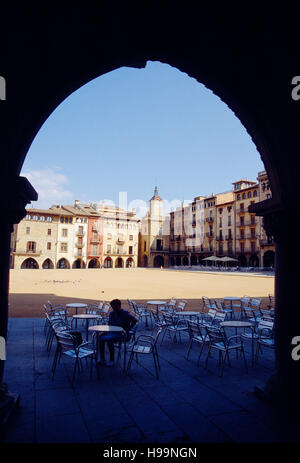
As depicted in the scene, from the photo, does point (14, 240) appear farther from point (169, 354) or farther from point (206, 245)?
point (169, 354)

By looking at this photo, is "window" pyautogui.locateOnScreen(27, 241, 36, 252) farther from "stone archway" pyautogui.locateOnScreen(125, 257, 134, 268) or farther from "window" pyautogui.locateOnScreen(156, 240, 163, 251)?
"window" pyautogui.locateOnScreen(156, 240, 163, 251)

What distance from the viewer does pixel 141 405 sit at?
3.82 m

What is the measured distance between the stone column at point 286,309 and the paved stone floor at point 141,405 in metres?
0.27

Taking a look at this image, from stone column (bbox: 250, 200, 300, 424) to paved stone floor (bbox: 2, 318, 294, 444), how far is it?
0.89 ft

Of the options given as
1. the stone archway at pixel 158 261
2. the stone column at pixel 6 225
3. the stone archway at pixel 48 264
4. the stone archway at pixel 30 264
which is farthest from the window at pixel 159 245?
the stone column at pixel 6 225

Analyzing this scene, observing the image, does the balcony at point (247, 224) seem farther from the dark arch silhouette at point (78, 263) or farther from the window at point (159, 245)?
the dark arch silhouette at point (78, 263)

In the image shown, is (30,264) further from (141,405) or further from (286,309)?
(286,309)

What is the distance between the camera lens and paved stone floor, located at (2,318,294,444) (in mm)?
3145

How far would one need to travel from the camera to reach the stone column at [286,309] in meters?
3.67

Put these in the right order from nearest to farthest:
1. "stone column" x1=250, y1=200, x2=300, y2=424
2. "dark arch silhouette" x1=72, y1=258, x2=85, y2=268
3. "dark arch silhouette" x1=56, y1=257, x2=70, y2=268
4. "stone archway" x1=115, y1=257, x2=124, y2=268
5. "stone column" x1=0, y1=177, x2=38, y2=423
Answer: "stone column" x1=0, y1=177, x2=38, y2=423 < "stone column" x1=250, y1=200, x2=300, y2=424 < "dark arch silhouette" x1=56, y1=257, x2=70, y2=268 < "dark arch silhouette" x1=72, y1=258, x2=85, y2=268 < "stone archway" x1=115, y1=257, x2=124, y2=268

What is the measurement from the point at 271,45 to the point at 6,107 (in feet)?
9.25

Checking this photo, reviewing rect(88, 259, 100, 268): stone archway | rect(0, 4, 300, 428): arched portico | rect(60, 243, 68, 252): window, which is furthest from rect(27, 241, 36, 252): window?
rect(0, 4, 300, 428): arched portico

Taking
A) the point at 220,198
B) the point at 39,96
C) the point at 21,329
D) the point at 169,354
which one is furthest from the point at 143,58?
the point at 220,198

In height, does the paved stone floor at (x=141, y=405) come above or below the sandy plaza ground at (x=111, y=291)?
above
